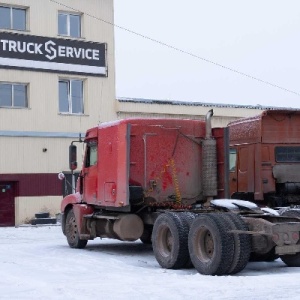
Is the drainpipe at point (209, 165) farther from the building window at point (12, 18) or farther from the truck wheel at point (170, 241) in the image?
the building window at point (12, 18)

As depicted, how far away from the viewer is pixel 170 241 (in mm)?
13531

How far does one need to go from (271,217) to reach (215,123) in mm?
20369

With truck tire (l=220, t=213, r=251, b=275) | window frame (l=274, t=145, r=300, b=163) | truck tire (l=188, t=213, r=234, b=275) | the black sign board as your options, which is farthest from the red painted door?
truck tire (l=220, t=213, r=251, b=275)

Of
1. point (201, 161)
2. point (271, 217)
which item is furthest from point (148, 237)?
point (271, 217)

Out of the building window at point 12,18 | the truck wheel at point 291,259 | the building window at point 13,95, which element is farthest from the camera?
the building window at point 12,18

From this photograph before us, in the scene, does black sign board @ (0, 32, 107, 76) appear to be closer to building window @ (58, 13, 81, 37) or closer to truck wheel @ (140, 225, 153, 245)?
building window @ (58, 13, 81, 37)

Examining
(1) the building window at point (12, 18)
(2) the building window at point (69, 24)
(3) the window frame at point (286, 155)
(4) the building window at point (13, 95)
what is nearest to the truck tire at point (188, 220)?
(3) the window frame at point (286, 155)

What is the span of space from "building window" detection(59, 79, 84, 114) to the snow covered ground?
12.5 meters

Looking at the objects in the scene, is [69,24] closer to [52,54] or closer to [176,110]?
[52,54]

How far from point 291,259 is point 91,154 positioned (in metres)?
5.96

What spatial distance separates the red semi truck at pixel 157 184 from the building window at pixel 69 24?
13054mm

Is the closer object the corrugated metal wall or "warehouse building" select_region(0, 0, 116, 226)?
"warehouse building" select_region(0, 0, 116, 226)

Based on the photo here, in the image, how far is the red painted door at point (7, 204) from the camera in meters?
27.9

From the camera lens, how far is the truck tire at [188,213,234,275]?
12023mm
